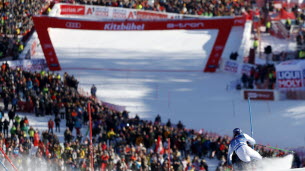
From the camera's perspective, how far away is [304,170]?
1450cm

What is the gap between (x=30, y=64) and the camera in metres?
35.4

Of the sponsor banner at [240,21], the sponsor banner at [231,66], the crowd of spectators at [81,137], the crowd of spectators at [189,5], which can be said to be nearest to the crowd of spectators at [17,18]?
the crowd of spectators at [189,5]

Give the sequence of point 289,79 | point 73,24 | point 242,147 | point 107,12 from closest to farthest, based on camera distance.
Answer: point 242,147, point 289,79, point 73,24, point 107,12

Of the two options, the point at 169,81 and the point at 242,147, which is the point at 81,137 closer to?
the point at 169,81

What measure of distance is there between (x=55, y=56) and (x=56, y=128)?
8.41 m

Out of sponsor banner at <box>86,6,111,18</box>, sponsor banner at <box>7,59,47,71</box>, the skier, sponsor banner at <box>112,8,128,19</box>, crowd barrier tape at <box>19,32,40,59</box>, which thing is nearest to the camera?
the skier

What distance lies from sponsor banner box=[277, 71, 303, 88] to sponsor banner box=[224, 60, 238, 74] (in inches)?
161

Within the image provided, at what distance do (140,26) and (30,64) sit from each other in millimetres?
4382

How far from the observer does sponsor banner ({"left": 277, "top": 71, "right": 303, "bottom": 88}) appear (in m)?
31.3

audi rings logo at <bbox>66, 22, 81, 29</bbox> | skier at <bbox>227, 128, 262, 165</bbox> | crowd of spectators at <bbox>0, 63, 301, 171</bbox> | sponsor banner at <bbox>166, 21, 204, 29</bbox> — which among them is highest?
audi rings logo at <bbox>66, 22, 81, 29</bbox>

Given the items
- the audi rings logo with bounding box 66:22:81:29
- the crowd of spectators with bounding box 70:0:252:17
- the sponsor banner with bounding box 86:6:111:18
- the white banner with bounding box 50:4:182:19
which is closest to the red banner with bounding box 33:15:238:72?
the audi rings logo with bounding box 66:22:81:29

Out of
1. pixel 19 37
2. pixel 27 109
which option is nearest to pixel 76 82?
pixel 27 109

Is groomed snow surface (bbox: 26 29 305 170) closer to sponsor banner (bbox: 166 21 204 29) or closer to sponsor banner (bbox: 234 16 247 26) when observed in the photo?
sponsor banner (bbox: 234 16 247 26)

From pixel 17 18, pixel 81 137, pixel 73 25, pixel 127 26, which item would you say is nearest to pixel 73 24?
pixel 73 25
